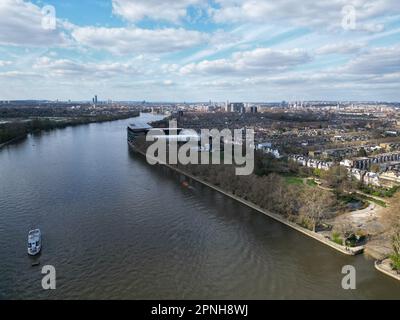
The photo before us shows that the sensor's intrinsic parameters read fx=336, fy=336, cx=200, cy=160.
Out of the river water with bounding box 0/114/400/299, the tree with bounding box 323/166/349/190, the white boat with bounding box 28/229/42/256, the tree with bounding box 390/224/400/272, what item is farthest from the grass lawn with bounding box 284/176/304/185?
the white boat with bounding box 28/229/42/256

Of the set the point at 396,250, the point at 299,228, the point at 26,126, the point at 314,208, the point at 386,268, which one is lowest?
the point at 386,268

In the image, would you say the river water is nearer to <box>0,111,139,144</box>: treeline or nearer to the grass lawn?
the grass lawn

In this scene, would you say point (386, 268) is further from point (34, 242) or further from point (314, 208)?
point (34, 242)

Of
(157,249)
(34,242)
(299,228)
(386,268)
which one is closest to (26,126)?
(34,242)

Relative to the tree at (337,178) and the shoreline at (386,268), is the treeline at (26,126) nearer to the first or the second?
the tree at (337,178)

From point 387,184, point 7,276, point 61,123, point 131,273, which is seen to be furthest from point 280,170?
point 61,123

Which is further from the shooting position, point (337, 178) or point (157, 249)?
point (337, 178)
